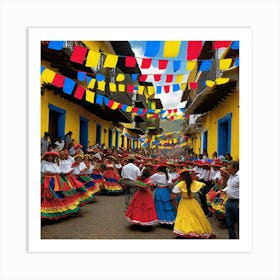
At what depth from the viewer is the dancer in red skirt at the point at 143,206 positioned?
23.3 ft

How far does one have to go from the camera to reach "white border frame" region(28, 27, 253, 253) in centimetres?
525

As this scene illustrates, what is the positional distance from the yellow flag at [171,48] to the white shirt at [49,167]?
3.27m

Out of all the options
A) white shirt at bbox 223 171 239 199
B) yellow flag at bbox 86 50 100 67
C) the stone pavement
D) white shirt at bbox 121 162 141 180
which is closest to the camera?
white shirt at bbox 223 171 239 199

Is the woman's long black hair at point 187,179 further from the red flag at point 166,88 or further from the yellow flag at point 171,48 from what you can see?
the red flag at point 166,88

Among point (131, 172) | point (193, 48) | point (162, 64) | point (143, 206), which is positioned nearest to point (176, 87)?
point (162, 64)

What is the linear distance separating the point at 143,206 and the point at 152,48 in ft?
10.6

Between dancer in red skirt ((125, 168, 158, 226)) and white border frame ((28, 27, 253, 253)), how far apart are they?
166 cm

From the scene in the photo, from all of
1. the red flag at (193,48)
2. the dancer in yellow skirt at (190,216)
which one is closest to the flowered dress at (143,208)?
the dancer in yellow skirt at (190,216)

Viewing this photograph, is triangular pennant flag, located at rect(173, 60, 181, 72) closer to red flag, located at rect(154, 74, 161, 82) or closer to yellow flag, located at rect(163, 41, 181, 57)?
red flag, located at rect(154, 74, 161, 82)

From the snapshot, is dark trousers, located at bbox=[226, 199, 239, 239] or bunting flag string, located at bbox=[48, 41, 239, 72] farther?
bunting flag string, located at bbox=[48, 41, 239, 72]

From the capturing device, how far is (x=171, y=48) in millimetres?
6234

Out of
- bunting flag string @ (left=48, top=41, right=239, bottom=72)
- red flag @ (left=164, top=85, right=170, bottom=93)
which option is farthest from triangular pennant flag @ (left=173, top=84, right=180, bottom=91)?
bunting flag string @ (left=48, top=41, right=239, bottom=72)
